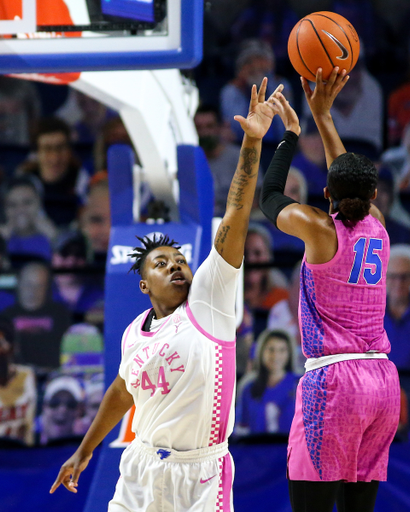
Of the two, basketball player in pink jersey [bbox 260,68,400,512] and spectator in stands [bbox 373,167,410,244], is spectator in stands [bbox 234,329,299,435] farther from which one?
basketball player in pink jersey [bbox 260,68,400,512]

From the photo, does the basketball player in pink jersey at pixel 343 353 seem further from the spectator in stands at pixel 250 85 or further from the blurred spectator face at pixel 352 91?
the blurred spectator face at pixel 352 91

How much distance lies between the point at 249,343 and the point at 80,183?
309cm

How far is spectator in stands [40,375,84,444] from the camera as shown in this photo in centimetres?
758

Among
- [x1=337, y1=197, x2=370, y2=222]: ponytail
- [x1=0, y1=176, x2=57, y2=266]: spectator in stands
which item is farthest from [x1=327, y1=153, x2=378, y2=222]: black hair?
[x1=0, y1=176, x2=57, y2=266]: spectator in stands

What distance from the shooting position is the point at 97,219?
8.28 m

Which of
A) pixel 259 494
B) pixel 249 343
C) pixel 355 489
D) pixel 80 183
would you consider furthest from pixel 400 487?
pixel 80 183

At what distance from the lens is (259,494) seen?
569 cm

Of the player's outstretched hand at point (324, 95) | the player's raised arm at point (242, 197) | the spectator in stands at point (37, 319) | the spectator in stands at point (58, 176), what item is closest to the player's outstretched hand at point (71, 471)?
the player's raised arm at point (242, 197)

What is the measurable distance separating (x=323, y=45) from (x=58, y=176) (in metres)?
6.13

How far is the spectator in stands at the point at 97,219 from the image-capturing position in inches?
325

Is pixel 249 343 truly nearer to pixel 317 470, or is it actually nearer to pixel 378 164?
pixel 378 164

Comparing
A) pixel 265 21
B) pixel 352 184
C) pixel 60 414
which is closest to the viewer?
pixel 352 184

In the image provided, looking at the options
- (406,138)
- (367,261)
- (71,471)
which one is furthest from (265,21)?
(71,471)

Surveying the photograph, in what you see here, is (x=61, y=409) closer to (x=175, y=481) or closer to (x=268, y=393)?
(x=268, y=393)
